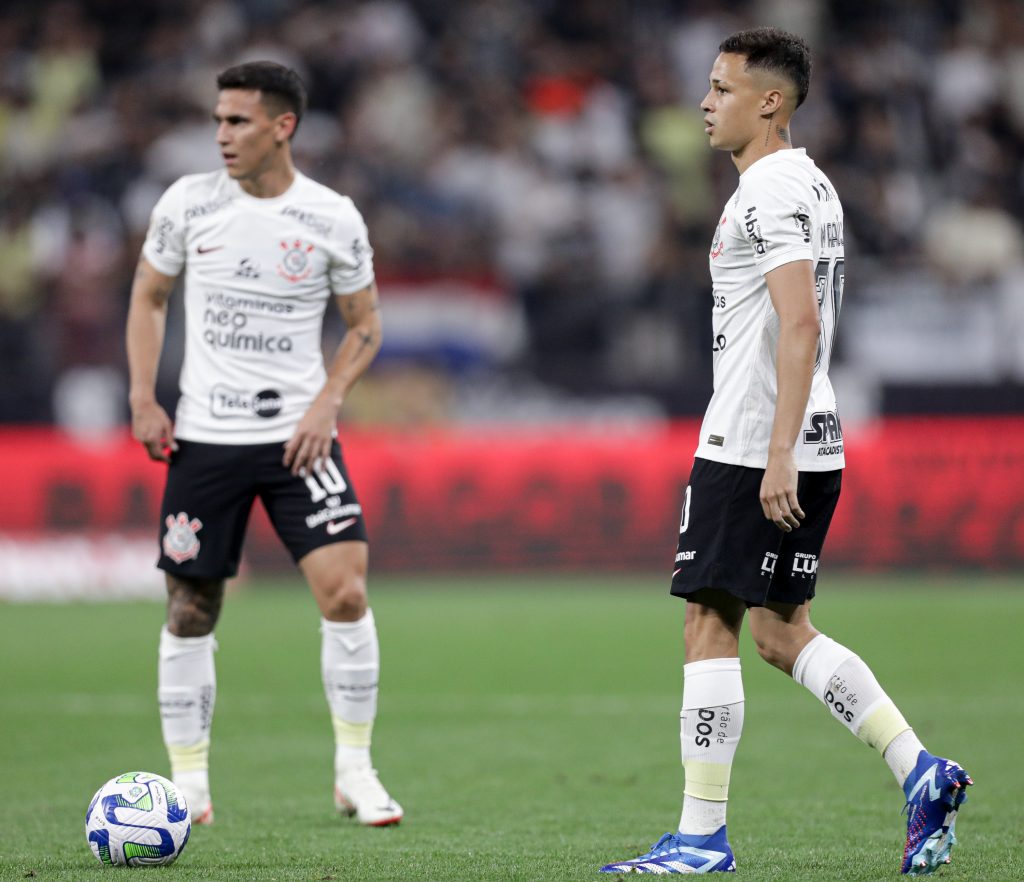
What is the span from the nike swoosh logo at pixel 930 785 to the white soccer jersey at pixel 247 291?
8.62ft

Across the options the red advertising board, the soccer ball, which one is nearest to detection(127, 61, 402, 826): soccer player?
the soccer ball

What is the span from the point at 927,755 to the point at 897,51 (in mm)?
15685

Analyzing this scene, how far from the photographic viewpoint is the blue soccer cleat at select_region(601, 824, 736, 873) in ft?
15.5

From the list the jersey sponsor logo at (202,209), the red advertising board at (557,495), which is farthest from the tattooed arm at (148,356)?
the red advertising board at (557,495)

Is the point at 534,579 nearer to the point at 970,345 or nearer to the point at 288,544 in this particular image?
the point at 970,345

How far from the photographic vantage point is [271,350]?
6.31 m

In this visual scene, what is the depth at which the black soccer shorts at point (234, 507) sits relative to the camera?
6121 millimetres

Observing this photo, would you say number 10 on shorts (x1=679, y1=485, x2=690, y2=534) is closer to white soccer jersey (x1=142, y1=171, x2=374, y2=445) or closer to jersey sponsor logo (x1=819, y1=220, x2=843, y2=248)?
jersey sponsor logo (x1=819, y1=220, x2=843, y2=248)

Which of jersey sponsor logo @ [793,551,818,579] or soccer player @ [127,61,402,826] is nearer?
jersey sponsor logo @ [793,551,818,579]

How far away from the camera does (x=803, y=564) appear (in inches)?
195

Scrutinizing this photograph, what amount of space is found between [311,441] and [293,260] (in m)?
0.70

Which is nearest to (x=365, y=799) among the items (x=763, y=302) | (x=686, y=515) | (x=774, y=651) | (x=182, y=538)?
(x=182, y=538)

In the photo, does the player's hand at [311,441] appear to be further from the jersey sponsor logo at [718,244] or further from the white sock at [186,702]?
the jersey sponsor logo at [718,244]

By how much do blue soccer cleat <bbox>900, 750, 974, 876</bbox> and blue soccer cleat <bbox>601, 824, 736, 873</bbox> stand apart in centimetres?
50
